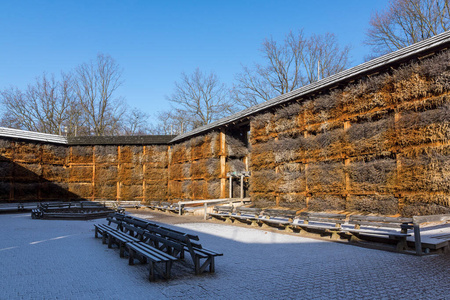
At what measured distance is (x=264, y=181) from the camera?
15.1 m

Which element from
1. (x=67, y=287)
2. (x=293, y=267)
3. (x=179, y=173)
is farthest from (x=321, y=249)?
(x=179, y=173)

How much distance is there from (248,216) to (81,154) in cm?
1503

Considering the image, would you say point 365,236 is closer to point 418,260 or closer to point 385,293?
point 418,260

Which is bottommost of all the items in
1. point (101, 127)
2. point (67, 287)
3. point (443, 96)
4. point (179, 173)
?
point (67, 287)

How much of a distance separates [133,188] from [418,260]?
20110 mm

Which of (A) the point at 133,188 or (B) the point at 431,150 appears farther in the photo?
(A) the point at 133,188

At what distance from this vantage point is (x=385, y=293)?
4.54 m

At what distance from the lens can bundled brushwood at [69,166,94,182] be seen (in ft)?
75.2

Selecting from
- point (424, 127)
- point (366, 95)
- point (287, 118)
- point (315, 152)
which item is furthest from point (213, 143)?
point (424, 127)

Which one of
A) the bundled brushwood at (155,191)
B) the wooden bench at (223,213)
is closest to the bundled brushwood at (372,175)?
the wooden bench at (223,213)

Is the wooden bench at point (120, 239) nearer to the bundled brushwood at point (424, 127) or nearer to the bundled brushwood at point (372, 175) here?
the bundled brushwood at point (372, 175)

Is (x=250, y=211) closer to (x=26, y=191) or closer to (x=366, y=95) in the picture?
(x=366, y=95)

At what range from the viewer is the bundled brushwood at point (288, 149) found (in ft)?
44.1

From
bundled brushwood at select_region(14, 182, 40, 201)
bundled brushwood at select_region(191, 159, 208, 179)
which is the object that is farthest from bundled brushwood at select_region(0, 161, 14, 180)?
bundled brushwood at select_region(191, 159, 208, 179)
